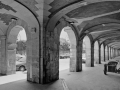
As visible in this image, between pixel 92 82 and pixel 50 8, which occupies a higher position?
pixel 50 8

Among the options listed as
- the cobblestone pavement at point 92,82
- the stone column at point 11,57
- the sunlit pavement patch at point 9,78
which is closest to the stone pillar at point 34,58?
the sunlit pavement patch at point 9,78

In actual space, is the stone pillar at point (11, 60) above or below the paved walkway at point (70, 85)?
above

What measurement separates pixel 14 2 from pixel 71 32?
5135mm

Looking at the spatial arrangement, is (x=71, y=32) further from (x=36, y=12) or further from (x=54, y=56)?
(x=36, y=12)

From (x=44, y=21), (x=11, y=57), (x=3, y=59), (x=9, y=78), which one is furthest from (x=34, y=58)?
(x=3, y=59)

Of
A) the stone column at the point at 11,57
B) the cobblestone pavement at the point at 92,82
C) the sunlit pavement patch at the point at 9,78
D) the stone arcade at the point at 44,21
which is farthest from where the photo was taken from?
the stone column at the point at 11,57

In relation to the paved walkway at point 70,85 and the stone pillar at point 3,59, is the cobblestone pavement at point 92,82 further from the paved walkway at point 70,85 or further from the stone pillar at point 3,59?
the stone pillar at point 3,59

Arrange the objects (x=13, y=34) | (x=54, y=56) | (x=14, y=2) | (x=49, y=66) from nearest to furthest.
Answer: (x=14, y=2) < (x=49, y=66) < (x=54, y=56) < (x=13, y=34)

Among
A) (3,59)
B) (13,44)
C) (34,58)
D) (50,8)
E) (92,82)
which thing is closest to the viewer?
(50,8)

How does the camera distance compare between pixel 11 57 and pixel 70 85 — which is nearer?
pixel 70 85

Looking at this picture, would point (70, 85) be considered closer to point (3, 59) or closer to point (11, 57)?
point (11, 57)

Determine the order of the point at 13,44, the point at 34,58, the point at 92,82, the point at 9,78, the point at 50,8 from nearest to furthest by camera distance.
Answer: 1. the point at 50,8
2. the point at 34,58
3. the point at 92,82
4. the point at 9,78
5. the point at 13,44

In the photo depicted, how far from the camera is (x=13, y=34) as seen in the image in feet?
26.0

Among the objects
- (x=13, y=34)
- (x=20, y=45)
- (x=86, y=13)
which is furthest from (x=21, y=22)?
(x=20, y=45)
